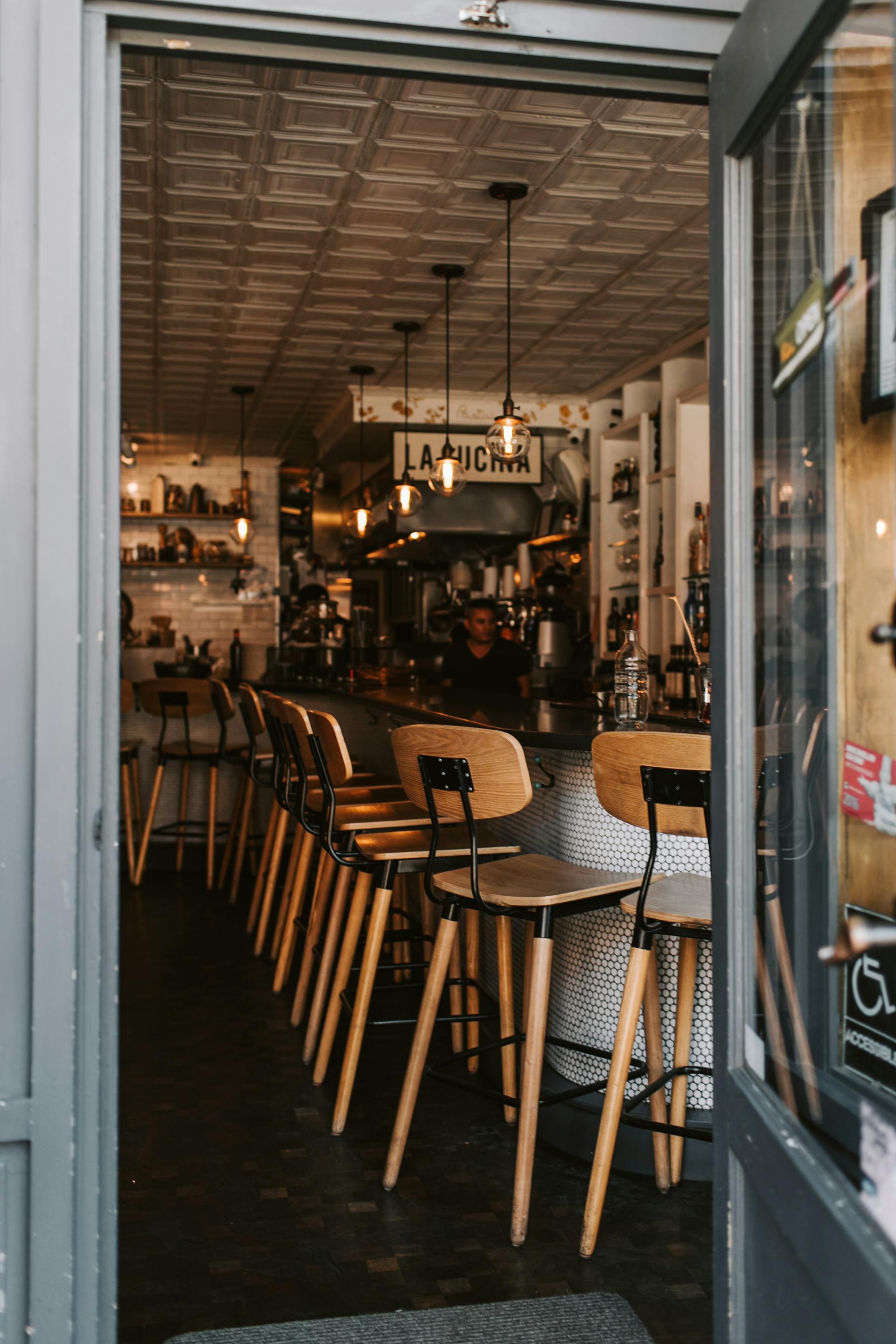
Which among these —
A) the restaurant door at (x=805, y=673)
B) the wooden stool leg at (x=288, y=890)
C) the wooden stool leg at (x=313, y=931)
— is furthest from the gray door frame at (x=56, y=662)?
the wooden stool leg at (x=288, y=890)

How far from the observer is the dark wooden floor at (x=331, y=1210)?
2297 millimetres

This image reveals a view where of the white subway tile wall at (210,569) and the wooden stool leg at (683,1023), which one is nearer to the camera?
the wooden stool leg at (683,1023)

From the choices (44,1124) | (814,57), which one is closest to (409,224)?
A: (814,57)

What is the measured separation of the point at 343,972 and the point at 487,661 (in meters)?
3.68

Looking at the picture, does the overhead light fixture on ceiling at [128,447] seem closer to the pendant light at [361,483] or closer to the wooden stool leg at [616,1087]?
the pendant light at [361,483]

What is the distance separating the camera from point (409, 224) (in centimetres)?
509

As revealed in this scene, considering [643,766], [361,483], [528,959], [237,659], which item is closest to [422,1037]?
[528,959]

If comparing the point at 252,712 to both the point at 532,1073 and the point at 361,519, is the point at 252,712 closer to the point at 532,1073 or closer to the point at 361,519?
the point at 361,519

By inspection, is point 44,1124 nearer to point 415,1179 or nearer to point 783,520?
point 783,520

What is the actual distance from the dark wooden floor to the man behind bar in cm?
323

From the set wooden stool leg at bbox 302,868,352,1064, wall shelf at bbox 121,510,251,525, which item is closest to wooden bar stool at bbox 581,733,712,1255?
wooden stool leg at bbox 302,868,352,1064

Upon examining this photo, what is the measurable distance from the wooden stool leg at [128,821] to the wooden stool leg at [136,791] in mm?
25

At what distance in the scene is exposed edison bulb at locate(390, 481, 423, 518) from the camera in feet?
21.9

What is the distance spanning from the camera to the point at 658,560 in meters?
7.01
